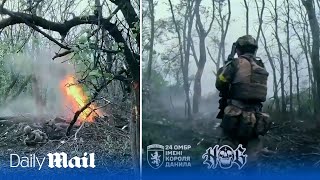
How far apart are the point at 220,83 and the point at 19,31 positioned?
148 cm

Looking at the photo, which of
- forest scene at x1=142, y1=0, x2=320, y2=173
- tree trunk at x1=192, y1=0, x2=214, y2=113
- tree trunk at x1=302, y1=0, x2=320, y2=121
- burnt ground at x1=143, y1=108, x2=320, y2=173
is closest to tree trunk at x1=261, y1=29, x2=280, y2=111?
forest scene at x1=142, y1=0, x2=320, y2=173

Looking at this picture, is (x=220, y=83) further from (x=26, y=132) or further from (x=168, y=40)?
(x=26, y=132)

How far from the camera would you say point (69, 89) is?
14.3 feet

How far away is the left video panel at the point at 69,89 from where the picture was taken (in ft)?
14.1

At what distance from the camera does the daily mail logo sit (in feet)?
14.1

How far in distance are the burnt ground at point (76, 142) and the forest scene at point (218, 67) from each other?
0.20m

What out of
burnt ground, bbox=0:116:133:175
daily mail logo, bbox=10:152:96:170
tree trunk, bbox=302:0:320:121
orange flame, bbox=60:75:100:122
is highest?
tree trunk, bbox=302:0:320:121

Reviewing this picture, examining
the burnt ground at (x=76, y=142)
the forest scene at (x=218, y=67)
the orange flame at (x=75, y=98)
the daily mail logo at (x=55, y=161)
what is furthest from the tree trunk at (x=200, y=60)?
the daily mail logo at (x=55, y=161)

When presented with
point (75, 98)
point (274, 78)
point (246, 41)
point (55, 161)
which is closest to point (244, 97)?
point (274, 78)

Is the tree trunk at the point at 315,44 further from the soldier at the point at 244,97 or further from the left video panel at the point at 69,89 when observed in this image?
the left video panel at the point at 69,89

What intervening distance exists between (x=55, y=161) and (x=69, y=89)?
52 cm

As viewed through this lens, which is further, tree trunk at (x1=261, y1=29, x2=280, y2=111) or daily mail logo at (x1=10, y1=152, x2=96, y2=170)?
tree trunk at (x1=261, y1=29, x2=280, y2=111)

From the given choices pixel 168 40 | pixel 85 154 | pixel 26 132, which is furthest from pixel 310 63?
pixel 26 132

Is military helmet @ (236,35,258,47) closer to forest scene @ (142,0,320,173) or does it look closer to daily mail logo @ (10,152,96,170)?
forest scene @ (142,0,320,173)
